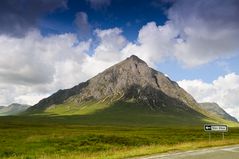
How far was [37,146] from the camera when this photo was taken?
49219 mm

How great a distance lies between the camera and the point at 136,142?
5647 centimetres

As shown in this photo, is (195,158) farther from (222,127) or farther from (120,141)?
(120,141)

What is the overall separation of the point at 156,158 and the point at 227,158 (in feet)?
13.2

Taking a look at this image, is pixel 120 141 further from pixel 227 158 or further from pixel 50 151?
pixel 227 158

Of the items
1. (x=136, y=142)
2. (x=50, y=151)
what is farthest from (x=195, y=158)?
(x=136, y=142)

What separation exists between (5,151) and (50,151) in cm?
507

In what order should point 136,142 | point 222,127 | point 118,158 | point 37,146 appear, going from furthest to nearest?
point 136,142, point 37,146, point 222,127, point 118,158

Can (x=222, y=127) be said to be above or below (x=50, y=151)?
above

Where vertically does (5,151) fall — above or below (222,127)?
below

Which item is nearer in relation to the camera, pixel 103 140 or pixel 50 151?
pixel 50 151

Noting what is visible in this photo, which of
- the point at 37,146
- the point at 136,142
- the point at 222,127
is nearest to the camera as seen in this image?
the point at 222,127

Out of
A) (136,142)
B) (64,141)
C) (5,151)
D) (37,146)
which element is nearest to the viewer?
(5,151)

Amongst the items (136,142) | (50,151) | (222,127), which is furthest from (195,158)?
(136,142)

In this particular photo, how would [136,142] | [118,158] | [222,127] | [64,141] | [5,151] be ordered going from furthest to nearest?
1. [136,142]
2. [64,141]
3. [5,151]
4. [222,127]
5. [118,158]
